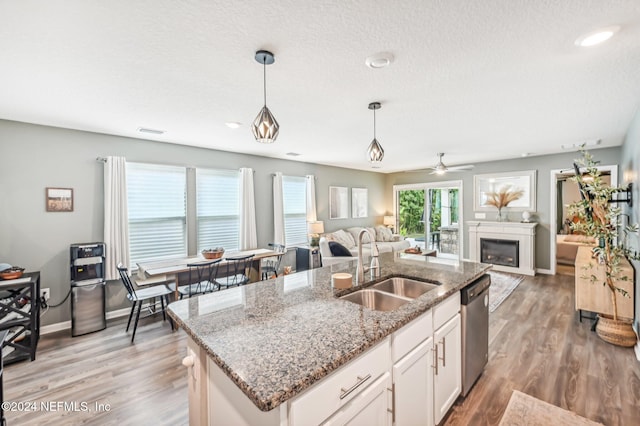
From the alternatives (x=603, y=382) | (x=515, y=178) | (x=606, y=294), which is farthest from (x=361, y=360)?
(x=515, y=178)

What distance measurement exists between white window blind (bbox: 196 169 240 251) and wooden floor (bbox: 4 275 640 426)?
165 centimetres

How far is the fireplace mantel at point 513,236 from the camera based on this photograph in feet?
18.7

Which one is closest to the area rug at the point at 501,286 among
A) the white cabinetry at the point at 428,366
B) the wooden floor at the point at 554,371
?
the wooden floor at the point at 554,371

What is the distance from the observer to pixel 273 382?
0.93m

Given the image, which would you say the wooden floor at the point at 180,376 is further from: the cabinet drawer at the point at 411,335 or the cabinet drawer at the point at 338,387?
the cabinet drawer at the point at 338,387

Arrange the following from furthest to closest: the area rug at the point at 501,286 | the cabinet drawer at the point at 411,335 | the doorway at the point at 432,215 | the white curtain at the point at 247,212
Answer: the doorway at the point at 432,215, the white curtain at the point at 247,212, the area rug at the point at 501,286, the cabinet drawer at the point at 411,335

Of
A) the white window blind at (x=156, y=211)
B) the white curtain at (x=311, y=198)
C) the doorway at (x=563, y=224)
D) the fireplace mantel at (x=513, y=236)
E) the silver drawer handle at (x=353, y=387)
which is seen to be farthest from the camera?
the white curtain at (x=311, y=198)

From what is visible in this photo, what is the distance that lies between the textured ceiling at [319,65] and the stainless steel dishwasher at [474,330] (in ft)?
5.64

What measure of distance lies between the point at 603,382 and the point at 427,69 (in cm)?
296

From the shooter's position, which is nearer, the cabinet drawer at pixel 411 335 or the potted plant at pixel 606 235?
the cabinet drawer at pixel 411 335

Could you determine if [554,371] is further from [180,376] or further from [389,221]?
[389,221]

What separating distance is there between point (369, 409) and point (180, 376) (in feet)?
6.59

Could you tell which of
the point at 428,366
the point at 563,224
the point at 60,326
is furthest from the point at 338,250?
the point at 563,224

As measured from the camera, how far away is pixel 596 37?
5.66 feet
